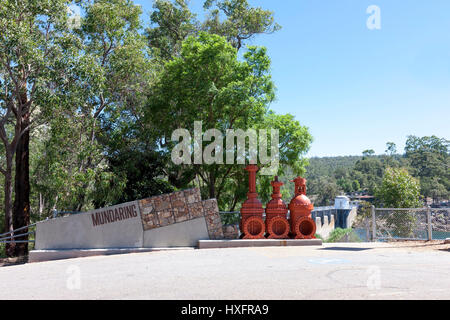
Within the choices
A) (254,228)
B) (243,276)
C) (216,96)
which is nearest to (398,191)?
(216,96)

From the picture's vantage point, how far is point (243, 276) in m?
6.97

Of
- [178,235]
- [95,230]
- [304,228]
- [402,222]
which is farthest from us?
[402,222]

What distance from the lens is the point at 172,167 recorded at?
19.1m

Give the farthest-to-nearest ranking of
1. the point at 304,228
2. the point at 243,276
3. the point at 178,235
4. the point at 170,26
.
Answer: the point at 170,26 < the point at 304,228 < the point at 178,235 < the point at 243,276

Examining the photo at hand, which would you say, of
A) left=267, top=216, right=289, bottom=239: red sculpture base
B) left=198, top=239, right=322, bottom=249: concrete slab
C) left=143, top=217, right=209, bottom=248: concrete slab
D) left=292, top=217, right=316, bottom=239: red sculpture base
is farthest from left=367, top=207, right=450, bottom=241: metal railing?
left=143, top=217, right=209, bottom=248: concrete slab

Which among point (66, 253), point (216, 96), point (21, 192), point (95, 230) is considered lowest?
point (66, 253)

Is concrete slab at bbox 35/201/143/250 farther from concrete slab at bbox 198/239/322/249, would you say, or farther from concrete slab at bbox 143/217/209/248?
concrete slab at bbox 198/239/322/249

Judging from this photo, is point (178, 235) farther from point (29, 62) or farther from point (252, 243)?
point (29, 62)

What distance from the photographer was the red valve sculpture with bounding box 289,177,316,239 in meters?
12.2

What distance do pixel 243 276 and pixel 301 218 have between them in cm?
567

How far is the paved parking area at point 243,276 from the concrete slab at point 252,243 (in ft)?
2.67

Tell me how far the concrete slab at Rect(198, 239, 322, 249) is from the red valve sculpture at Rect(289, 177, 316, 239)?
0.98 ft

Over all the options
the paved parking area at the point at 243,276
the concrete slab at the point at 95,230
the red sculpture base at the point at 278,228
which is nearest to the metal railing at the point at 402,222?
the paved parking area at the point at 243,276

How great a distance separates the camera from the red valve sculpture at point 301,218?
1223cm
